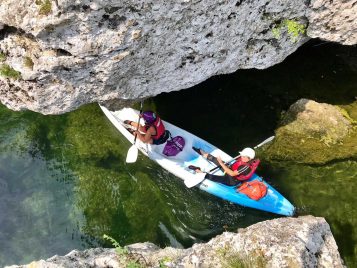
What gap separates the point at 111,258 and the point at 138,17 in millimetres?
3400

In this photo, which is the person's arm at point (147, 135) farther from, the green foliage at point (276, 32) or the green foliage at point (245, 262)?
the green foliage at point (245, 262)

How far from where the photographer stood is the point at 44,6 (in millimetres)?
5551

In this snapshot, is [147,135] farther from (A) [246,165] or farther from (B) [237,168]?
(A) [246,165]

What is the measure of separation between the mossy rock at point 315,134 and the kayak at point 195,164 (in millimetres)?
1027

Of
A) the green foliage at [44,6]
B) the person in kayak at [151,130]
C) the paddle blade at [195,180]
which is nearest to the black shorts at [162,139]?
the person in kayak at [151,130]

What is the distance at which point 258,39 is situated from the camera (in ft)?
24.5

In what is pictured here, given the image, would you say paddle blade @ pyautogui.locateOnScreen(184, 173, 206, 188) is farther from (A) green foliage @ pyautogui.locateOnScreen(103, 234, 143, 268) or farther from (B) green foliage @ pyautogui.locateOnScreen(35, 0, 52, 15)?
(B) green foliage @ pyautogui.locateOnScreen(35, 0, 52, 15)

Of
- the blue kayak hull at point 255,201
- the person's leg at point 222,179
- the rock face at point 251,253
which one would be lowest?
the blue kayak hull at point 255,201

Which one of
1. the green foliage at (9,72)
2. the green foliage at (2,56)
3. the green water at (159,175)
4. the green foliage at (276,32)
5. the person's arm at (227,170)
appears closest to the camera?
the green foliage at (2,56)

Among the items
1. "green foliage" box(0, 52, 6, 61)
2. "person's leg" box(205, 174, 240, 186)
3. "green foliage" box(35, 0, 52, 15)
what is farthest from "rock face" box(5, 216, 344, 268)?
"green foliage" box(35, 0, 52, 15)

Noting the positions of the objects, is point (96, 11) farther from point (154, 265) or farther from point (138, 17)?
point (154, 265)

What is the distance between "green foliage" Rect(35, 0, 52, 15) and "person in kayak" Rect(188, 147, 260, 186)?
483cm

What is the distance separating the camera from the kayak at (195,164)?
9102 millimetres

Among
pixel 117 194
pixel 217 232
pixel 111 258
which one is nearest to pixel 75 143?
pixel 117 194
